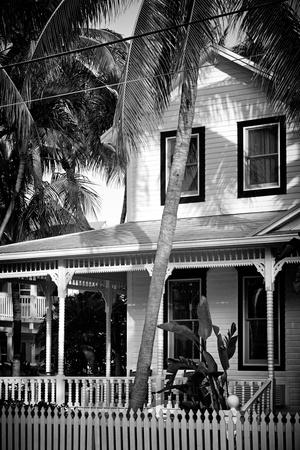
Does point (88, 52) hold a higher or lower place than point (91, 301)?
higher

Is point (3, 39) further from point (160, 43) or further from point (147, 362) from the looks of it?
point (147, 362)

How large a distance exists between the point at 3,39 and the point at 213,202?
→ 1046 centimetres

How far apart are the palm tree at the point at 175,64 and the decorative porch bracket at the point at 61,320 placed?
4634 millimetres

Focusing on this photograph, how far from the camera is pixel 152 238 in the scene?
20.5 metres

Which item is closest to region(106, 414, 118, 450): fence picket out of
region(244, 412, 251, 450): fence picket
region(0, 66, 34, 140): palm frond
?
region(244, 412, 251, 450): fence picket

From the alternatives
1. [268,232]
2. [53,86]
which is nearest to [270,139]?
[268,232]

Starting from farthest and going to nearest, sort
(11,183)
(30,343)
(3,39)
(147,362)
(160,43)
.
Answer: (30,343) < (11,183) < (3,39) < (160,43) < (147,362)

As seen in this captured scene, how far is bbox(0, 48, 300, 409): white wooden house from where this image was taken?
1975 centimetres

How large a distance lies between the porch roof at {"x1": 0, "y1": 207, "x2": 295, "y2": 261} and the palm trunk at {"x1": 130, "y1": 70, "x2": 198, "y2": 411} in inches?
84.7

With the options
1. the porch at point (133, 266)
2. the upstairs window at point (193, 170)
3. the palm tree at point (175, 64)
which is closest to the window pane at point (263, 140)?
the upstairs window at point (193, 170)

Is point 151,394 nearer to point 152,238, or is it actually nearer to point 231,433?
point 152,238

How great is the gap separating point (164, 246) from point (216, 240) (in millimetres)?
2153

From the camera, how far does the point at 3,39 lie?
28.3 metres

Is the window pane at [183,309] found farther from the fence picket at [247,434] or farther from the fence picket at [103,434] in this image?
the fence picket at [247,434]
